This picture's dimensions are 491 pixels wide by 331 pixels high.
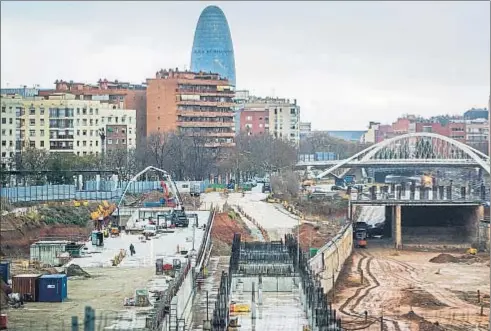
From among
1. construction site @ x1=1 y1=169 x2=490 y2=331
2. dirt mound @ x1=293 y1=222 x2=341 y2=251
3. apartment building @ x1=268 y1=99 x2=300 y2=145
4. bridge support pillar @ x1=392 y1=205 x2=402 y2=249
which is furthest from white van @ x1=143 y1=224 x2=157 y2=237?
apartment building @ x1=268 y1=99 x2=300 y2=145

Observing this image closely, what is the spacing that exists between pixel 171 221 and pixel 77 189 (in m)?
→ 7.58

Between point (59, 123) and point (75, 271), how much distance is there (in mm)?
28107

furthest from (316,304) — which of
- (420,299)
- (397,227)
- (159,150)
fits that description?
(159,150)

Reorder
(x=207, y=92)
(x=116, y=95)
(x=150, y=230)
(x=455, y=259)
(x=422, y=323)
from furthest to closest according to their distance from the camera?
(x=207, y=92) < (x=116, y=95) < (x=455, y=259) < (x=150, y=230) < (x=422, y=323)

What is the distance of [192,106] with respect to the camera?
55969 mm

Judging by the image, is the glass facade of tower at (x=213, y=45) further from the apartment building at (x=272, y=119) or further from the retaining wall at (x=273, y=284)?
the retaining wall at (x=273, y=284)

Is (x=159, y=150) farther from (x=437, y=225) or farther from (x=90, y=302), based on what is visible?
(x=90, y=302)

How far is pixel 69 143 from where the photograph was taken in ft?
155

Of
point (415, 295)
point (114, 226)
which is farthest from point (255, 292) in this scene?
point (114, 226)

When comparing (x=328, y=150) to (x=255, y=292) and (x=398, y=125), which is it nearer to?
(x=398, y=125)

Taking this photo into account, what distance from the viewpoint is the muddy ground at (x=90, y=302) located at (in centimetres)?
1474

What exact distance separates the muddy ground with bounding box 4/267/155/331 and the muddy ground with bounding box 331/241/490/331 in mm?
4371

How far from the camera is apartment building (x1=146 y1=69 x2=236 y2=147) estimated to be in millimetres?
54812

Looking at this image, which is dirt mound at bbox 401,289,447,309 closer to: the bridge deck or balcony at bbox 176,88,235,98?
the bridge deck
